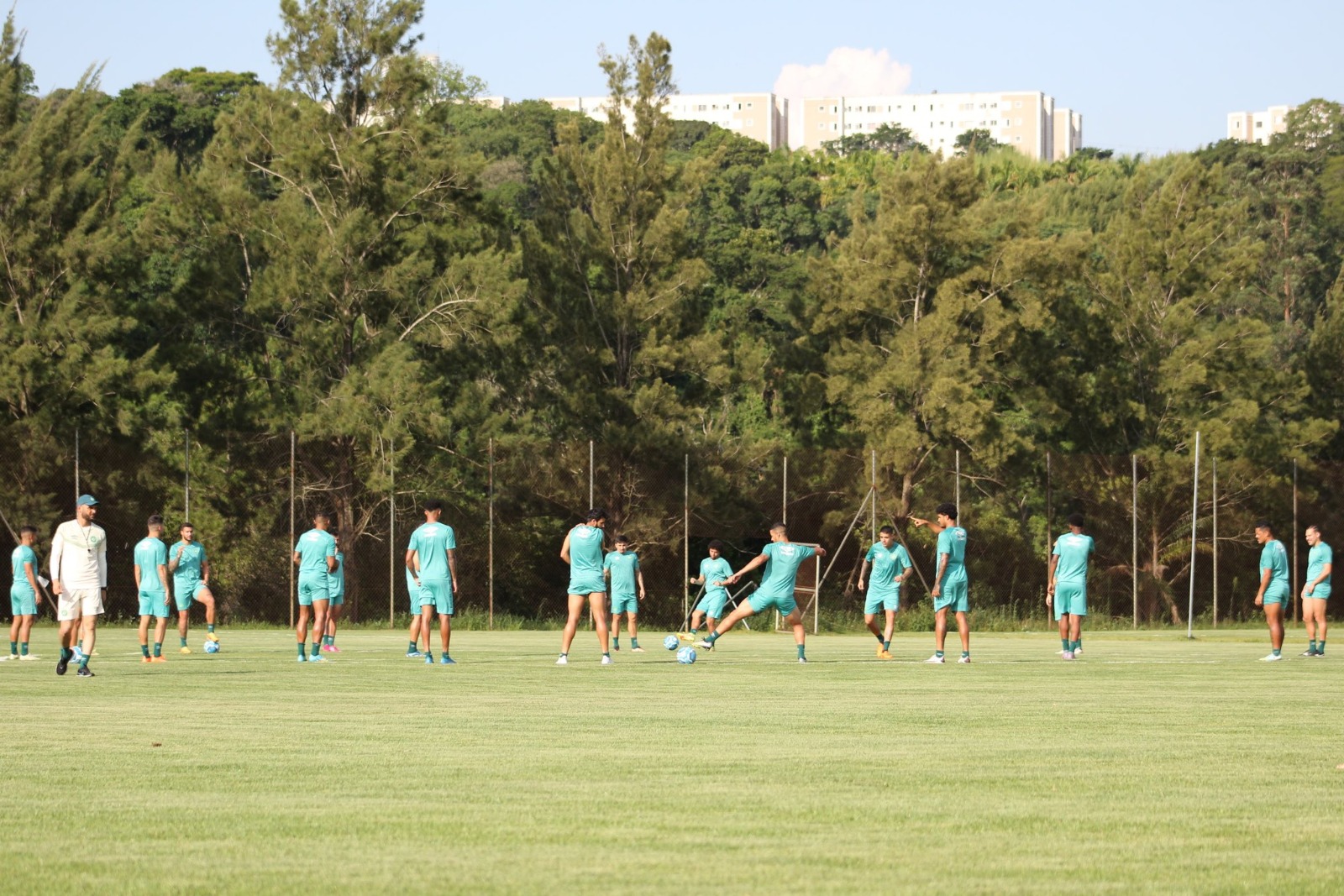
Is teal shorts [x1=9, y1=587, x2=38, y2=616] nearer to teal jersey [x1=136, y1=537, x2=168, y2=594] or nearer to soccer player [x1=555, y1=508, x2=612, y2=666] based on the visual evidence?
teal jersey [x1=136, y1=537, x2=168, y2=594]

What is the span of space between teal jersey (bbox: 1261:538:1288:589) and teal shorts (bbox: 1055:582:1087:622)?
2.50 meters

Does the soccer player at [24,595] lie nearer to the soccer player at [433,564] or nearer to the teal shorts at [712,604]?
the soccer player at [433,564]

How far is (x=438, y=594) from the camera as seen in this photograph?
21.9 m

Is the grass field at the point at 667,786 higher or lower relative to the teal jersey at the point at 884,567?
lower

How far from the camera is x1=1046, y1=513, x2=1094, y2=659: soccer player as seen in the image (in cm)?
2472

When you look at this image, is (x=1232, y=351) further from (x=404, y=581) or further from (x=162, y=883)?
(x=162, y=883)

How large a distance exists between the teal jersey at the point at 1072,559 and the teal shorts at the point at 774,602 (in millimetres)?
4105

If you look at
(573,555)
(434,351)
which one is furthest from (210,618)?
(434,351)

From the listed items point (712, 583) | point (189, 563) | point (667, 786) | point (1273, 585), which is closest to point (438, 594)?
point (189, 563)

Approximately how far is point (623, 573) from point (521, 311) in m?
18.0

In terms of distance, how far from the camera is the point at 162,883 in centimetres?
724

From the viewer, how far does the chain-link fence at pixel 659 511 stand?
133ft

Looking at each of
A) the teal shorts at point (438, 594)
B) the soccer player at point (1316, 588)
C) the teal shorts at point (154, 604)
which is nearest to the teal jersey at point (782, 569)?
the teal shorts at point (438, 594)

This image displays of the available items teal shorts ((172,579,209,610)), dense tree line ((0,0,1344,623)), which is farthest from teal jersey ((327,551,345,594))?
dense tree line ((0,0,1344,623))
